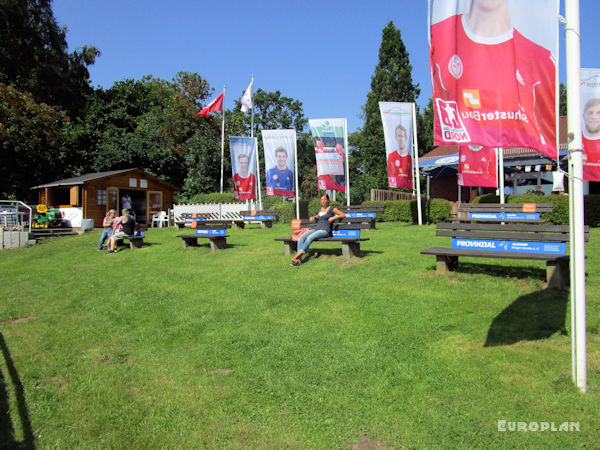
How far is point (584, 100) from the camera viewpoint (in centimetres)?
1064

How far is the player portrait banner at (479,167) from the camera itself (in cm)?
1428

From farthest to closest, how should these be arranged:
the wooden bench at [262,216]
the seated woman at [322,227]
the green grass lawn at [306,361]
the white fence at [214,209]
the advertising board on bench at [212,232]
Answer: the white fence at [214,209] → the wooden bench at [262,216] → the advertising board on bench at [212,232] → the seated woman at [322,227] → the green grass lawn at [306,361]

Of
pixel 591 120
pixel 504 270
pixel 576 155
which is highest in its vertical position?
pixel 591 120

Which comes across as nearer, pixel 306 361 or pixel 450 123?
pixel 306 361

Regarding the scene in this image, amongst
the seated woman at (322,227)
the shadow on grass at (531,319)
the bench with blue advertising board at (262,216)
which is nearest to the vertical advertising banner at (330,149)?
the bench with blue advertising board at (262,216)

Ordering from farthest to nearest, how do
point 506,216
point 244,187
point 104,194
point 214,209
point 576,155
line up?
point 104,194
point 214,209
point 244,187
point 506,216
point 576,155

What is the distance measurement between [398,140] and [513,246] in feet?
35.4

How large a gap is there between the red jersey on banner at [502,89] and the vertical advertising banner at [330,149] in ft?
44.9

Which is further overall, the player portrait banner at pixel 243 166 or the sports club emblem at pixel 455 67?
the player portrait banner at pixel 243 166

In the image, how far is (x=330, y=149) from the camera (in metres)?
17.9

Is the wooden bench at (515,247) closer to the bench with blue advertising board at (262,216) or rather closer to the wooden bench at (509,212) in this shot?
the wooden bench at (509,212)

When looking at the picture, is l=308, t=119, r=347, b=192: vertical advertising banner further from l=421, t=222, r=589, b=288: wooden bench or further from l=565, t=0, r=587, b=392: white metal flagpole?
l=565, t=0, r=587, b=392: white metal flagpole

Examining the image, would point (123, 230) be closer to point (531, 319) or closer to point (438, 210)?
point (531, 319)

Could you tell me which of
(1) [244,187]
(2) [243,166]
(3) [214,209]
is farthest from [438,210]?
(3) [214,209]
